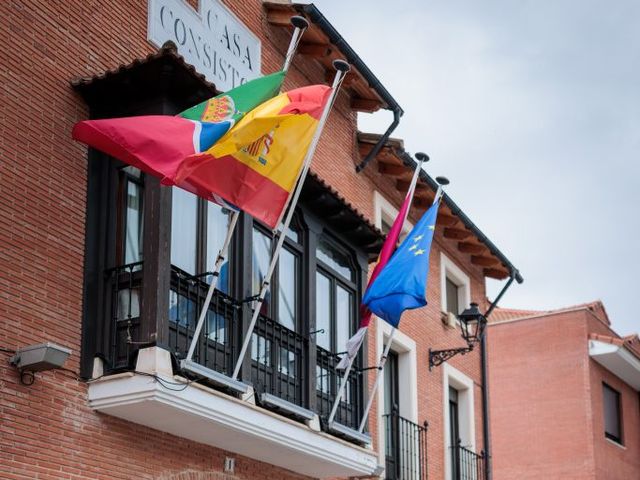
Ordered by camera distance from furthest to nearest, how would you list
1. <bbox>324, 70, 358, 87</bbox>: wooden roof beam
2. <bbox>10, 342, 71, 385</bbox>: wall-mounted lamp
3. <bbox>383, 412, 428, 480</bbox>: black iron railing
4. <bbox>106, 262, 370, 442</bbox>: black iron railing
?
1. <bbox>383, 412, 428, 480</bbox>: black iron railing
2. <bbox>324, 70, 358, 87</bbox>: wooden roof beam
3. <bbox>106, 262, 370, 442</bbox>: black iron railing
4. <bbox>10, 342, 71, 385</bbox>: wall-mounted lamp

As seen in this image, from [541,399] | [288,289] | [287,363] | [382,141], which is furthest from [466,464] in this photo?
[541,399]

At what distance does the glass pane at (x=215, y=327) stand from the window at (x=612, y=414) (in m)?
18.4

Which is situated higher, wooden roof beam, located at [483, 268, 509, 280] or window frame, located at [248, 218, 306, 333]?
wooden roof beam, located at [483, 268, 509, 280]

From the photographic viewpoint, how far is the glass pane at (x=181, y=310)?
1160 cm

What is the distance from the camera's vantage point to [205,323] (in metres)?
12.1

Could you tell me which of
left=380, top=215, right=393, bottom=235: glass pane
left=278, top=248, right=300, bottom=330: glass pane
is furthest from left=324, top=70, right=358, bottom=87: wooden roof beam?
left=278, top=248, right=300, bottom=330: glass pane

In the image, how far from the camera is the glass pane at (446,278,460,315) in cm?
2147

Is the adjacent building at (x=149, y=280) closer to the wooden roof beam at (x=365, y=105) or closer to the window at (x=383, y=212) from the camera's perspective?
the wooden roof beam at (x=365, y=105)

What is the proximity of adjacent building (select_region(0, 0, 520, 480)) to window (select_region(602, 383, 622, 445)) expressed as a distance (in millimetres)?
14208

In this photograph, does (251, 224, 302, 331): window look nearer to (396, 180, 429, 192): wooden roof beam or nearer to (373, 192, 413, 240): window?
(373, 192, 413, 240): window

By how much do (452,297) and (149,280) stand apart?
11.0 m

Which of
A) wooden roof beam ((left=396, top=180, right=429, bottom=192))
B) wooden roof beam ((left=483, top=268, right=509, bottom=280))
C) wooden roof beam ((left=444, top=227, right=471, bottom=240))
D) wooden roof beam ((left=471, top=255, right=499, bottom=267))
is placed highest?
wooden roof beam ((left=396, top=180, right=429, bottom=192))

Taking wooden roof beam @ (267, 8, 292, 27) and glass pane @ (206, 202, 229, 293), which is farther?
wooden roof beam @ (267, 8, 292, 27)

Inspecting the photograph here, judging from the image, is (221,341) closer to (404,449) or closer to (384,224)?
(404,449)
